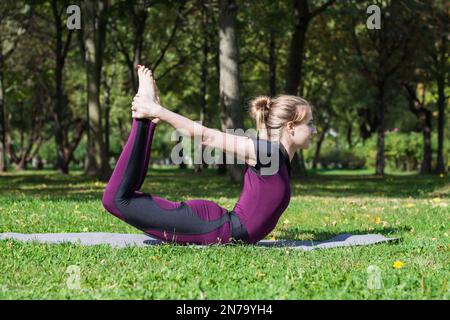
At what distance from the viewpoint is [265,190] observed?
614 centimetres

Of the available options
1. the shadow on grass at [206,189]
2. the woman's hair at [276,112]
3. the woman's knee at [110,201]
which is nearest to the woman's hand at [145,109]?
Answer: the woman's knee at [110,201]

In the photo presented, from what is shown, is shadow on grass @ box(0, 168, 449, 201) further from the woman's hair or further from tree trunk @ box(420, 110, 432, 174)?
tree trunk @ box(420, 110, 432, 174)

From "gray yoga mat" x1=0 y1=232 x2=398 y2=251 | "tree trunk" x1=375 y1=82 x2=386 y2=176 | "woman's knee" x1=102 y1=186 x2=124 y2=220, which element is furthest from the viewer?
"tree trunk" x1=375 y1=82 x2=386 y2=176

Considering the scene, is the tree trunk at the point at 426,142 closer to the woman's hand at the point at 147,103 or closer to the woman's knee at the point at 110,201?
the woman's hand at the point at 147,103

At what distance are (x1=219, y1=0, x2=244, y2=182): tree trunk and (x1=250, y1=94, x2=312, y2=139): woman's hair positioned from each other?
12374 millimetres

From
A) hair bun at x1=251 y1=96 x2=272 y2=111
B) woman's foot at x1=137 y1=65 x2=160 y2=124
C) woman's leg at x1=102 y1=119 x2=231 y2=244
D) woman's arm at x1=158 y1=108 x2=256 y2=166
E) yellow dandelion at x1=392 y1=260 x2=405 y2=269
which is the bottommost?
yellow dandelion at x1=392 y1=260 x2=405 y2=269

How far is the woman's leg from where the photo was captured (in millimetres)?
5777

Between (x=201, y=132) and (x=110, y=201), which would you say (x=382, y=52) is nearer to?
(x=201, y=132)

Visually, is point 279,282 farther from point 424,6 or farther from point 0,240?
point 424,6

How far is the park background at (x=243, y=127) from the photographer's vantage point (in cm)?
475

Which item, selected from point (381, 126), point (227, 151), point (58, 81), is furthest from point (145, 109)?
point (381, 126)

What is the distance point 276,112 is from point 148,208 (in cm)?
150

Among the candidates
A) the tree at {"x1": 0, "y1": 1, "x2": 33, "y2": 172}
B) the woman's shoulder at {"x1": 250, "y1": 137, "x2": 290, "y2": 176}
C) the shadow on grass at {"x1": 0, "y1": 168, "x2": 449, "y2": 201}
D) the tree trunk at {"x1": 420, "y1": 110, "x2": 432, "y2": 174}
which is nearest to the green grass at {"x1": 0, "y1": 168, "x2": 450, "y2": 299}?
the woman's shoulder at {"x1": 250, "y1": 137, "x2": 290, "y2": 176}

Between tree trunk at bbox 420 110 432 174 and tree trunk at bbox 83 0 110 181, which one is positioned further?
tree trunk at bbox 420 110 432 174
